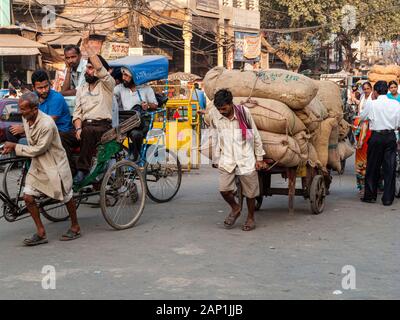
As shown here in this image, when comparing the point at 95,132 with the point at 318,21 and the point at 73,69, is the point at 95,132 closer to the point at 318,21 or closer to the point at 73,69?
the point at 73,69

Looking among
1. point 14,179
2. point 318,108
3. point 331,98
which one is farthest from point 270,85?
point 14,179

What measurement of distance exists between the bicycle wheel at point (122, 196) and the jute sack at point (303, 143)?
1874 mm

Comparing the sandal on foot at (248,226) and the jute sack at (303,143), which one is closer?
the sandal on foot at (248,226)

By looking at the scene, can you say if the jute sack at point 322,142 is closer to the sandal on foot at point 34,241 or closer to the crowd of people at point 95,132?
the crowd of people at point 95,132

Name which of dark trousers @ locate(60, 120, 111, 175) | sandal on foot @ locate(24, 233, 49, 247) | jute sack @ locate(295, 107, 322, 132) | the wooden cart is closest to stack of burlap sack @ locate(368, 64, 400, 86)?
the wooden cart

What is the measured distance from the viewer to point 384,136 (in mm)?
9023

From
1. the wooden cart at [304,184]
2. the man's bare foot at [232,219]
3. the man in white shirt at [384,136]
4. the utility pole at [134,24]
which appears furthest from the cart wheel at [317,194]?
the utility pole at [134,24]

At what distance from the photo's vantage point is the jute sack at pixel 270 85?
298 inches

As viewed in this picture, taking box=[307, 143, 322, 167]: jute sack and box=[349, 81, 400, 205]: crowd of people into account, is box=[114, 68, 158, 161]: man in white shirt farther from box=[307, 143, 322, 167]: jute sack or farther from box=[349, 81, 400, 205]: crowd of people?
box=[349, 81, 400, 205]: crowd of people

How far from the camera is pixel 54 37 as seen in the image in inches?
984

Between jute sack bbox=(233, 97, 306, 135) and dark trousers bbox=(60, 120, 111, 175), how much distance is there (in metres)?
1.70

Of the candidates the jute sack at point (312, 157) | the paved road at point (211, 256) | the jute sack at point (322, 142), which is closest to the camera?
the paved road at point (211, 256)

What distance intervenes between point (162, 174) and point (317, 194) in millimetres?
2149

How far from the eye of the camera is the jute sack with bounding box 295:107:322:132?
785 cm
